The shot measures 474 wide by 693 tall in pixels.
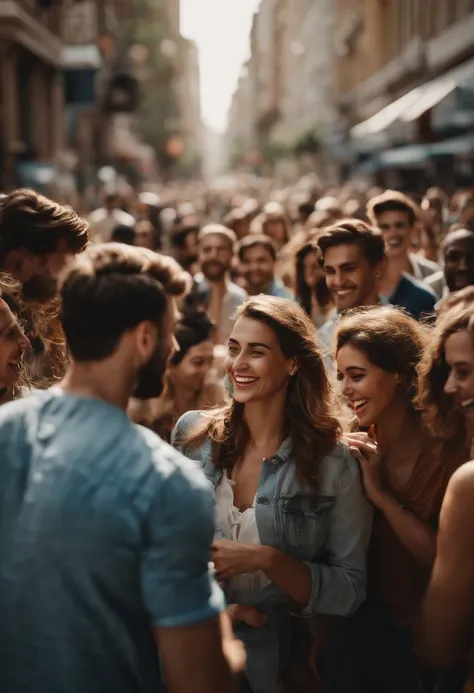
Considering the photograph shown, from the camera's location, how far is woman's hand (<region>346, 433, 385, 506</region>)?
3.59 metres

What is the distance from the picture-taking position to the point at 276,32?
14362 centimetres

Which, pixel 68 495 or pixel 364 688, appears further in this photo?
pixel 364 688

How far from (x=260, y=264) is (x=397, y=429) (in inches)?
197

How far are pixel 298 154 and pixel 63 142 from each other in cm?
2255

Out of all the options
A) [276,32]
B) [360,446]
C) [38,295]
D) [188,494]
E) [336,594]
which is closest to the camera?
[188,494]

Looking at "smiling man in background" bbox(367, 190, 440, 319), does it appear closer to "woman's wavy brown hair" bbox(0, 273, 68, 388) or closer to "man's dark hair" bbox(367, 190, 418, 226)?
"man's dark hair" bbox(367, 190, 418, 226)

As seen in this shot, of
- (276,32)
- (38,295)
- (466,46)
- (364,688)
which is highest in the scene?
(276,32)

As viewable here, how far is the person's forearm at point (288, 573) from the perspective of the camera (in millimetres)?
3330

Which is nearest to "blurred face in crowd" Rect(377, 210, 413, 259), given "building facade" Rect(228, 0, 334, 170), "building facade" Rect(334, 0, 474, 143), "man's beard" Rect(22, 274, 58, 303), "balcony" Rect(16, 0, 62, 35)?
"man's beard" Rect(22, 274, 58, 303)

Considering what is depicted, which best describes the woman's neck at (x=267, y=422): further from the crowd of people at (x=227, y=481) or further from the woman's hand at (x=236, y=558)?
the woman's hand at (x=236, y=558)

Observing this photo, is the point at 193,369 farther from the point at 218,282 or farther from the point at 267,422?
the point at 218,282

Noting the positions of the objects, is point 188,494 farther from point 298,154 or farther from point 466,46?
point 298,154

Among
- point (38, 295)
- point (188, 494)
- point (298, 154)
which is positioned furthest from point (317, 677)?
point (298, 154)

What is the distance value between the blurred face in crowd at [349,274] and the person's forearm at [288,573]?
2.85 m
